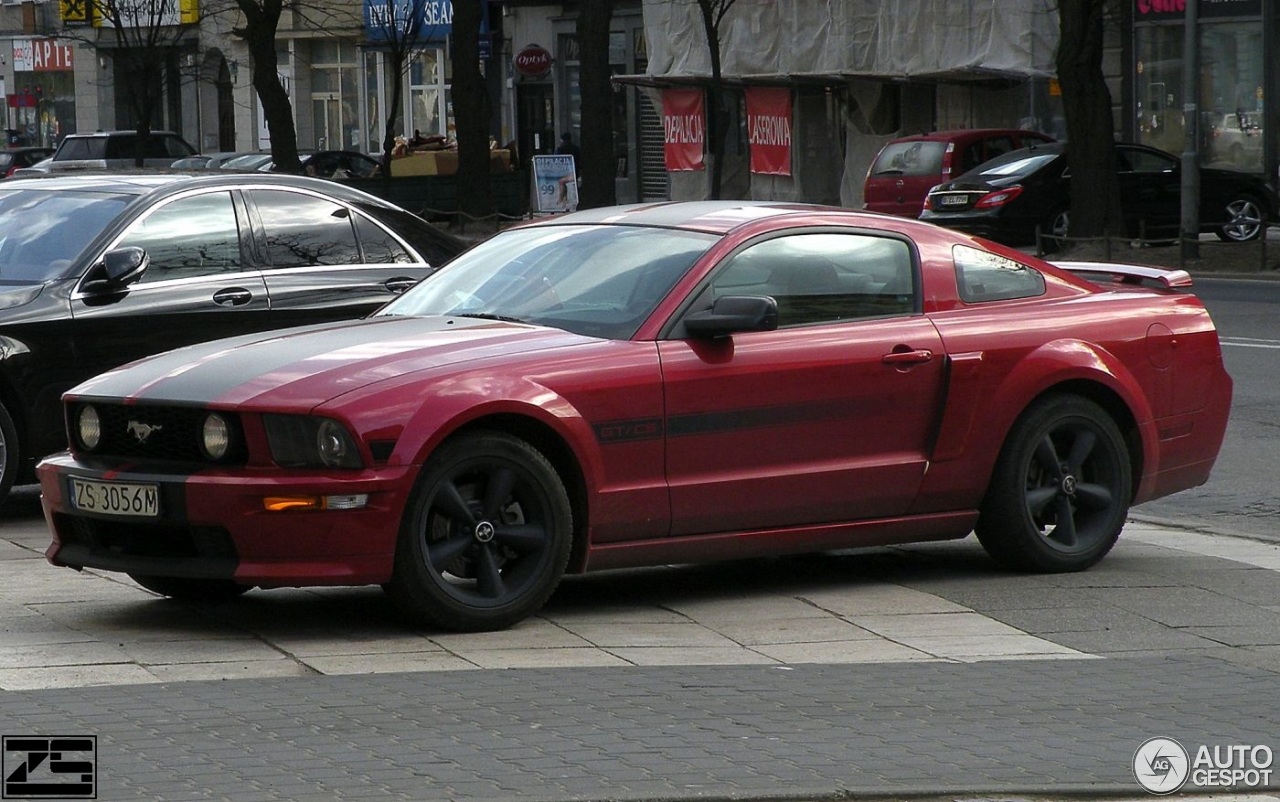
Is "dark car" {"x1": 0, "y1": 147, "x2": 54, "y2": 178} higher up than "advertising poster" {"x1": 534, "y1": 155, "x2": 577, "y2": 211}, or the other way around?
"dark car" {"x1": 0, "y1": 147, "x2": 54, "y2": 178}

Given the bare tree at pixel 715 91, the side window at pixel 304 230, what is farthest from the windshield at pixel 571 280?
the bare tree at pixel 715 91

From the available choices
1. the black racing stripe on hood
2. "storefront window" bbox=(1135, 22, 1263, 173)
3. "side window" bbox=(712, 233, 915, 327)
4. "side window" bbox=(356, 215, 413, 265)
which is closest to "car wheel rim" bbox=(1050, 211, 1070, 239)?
"storefront window" bbox=(1135, 22, 1263, 173)

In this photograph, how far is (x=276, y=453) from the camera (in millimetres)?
6941

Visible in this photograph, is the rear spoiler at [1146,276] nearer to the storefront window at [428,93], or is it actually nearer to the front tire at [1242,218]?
the front tire at [1242,218]

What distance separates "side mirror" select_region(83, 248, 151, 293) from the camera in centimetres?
986

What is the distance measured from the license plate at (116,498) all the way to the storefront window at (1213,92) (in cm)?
3183

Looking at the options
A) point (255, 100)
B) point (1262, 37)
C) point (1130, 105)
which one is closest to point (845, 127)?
point (1130, 105)

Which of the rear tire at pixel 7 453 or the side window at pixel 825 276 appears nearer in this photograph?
the side window at pixel 825 276

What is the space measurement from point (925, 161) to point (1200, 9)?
27.3 feet

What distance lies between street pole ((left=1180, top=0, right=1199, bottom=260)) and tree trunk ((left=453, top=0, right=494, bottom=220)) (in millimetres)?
13047

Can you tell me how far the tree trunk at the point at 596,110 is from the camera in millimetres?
36656

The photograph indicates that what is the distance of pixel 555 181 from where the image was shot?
39.2 meters

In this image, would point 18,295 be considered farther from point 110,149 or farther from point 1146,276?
point 110,149

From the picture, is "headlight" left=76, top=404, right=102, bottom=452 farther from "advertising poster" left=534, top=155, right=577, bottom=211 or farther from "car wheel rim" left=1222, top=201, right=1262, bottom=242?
"advertising poster" left=534, top=155, right=577, bottom=211
